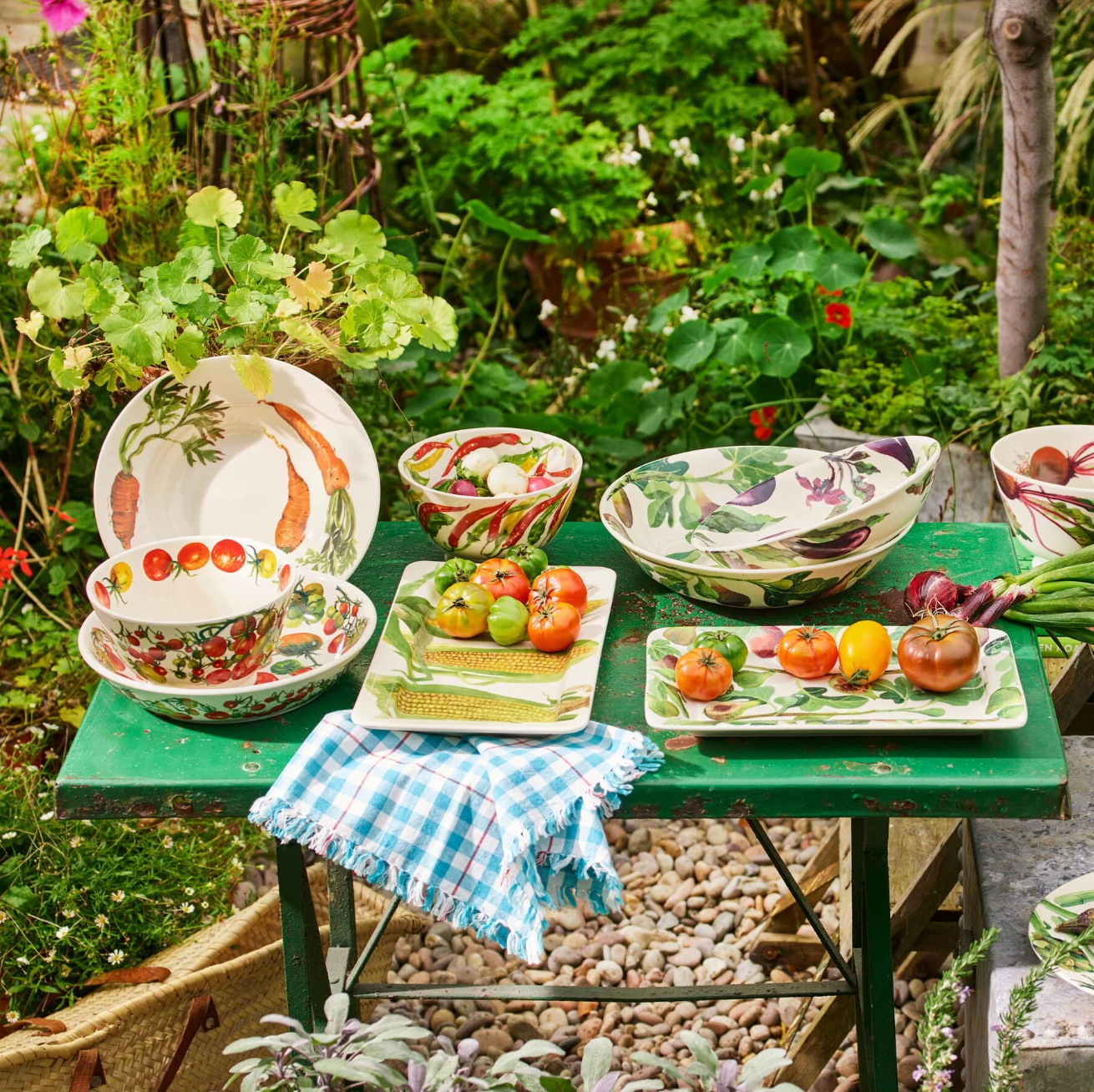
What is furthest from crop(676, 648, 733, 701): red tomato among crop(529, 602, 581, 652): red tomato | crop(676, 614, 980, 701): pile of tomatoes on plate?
crop(529, 602, 581, 652): red tomato

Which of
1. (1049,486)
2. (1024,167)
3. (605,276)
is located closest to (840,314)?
(1024,167)

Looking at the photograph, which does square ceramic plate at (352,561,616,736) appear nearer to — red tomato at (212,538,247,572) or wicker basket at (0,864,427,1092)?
red tomato at (212,538,247,572)

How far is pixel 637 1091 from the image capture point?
1.49m

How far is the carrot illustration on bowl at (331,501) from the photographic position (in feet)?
7.43

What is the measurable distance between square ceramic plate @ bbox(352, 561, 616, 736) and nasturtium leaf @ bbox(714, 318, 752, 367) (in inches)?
71.2

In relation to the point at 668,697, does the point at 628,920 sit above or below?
below

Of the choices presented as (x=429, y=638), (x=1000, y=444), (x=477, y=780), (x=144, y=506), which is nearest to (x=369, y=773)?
(x=477, y=780)

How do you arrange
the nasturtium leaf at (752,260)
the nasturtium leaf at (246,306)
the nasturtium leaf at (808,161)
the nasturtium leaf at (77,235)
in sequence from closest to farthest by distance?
1. the nasturtium leaf at (246,306)
2. the nasturtium leaf at (77,235)
3. the nasturtium leaf at (752,260)
4. the nasturtium leaf at (808,161)

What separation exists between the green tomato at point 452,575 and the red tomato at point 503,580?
4 cm

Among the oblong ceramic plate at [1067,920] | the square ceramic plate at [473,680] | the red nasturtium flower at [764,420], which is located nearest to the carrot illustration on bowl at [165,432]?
the square ceramic plate at [473,680]

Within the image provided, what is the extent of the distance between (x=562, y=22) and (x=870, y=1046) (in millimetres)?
4691

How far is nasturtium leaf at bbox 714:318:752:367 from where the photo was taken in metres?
3.82

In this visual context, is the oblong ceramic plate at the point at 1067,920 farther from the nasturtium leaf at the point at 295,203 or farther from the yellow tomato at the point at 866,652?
the nasturtium leaf at the point at 295,203

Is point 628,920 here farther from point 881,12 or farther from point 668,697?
point 881,12
